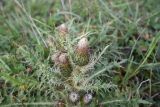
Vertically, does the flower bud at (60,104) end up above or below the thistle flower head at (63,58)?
below

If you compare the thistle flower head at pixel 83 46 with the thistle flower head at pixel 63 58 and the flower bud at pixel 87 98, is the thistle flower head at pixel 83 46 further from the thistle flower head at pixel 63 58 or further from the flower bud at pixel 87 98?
the flower bud at pixel 87 98

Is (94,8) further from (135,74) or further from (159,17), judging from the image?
(135,74)

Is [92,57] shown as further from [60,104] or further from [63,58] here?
[60,104]

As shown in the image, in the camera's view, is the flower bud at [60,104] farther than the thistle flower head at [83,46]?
Yes

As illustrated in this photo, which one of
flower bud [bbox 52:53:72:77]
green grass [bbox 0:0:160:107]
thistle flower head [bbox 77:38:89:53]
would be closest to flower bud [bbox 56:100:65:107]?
green grass [bbox 0:0:160:107]

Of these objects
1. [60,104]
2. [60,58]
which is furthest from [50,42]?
[60,104]

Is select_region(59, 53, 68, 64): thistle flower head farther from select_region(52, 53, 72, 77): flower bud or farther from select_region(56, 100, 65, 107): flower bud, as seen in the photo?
select_region(56, 100, 65, 107): flower bud

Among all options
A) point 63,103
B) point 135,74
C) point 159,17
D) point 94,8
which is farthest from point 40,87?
point 159,17

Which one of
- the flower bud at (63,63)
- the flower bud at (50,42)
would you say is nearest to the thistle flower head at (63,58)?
the flower bud at (63,63)
